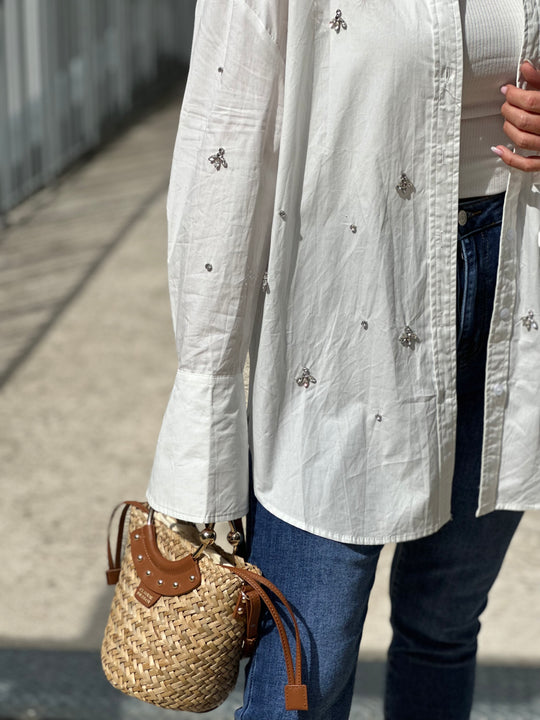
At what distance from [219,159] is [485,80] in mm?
309

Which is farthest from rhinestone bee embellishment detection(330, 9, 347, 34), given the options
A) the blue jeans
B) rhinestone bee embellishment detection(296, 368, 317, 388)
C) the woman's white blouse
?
rhinestone bee embellishment detection(296, 368, 317, 388)

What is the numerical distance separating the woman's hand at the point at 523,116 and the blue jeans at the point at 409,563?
6 cm

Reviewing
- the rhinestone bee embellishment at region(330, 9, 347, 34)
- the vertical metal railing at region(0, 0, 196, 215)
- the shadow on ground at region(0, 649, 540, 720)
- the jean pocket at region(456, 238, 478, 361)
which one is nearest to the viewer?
the rhinestone bee embellishment at region(330, 9, 347, 34)

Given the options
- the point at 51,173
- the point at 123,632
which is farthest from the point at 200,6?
the point at 51,173

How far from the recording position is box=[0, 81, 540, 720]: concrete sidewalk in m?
2.04

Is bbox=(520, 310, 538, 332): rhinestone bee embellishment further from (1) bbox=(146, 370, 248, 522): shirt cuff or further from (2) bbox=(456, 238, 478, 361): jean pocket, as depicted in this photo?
(1) bbox=(146, 370, 248, 522): shirt cuff

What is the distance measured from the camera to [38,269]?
14.3 feet

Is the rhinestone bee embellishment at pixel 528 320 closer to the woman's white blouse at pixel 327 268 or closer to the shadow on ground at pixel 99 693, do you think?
the woman's white blouse at pixel 327 268

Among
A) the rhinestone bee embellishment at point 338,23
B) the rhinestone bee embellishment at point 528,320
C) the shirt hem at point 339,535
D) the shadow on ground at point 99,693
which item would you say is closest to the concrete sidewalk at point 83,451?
the shadow on ground at point 99,693

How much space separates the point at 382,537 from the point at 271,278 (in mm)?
326

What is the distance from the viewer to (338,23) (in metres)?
1.03

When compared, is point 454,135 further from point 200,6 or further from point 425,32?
point 200,6

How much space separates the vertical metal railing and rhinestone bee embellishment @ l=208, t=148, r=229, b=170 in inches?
158

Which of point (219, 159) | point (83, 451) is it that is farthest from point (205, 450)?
point (83, 451)
